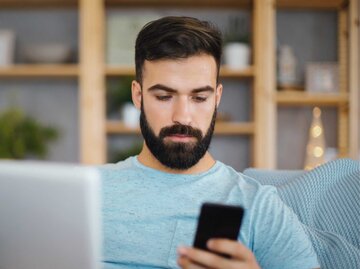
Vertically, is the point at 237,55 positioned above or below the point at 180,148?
above

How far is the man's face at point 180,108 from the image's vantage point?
1288 millimetres

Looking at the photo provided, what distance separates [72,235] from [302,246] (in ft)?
1.86

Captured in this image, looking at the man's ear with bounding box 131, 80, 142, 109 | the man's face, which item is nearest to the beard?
the man's face

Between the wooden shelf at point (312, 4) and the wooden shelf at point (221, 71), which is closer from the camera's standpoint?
the wooden shelf at point (221, 71)

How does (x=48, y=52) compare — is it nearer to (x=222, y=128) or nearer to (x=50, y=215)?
(x=222, y=128)

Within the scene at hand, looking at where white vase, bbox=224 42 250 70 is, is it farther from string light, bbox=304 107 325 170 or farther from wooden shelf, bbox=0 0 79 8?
wooden shelf, bbox=0 0 79 8

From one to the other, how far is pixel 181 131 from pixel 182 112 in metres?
0.04

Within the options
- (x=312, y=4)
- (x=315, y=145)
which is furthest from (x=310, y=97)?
(x=312, y=4)

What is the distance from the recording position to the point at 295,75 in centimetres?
A: 363

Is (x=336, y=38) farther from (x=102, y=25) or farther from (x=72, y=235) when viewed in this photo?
(x=72, y=235)

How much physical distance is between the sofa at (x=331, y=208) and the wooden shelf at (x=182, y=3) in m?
2.18

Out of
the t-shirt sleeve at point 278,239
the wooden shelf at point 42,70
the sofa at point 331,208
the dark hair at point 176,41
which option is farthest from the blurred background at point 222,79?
the t-shirt sleeve at point 278,239

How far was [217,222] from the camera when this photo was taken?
2.71 ft

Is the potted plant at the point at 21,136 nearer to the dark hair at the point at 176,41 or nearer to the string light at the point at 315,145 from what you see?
the string light at the point at 315,145
